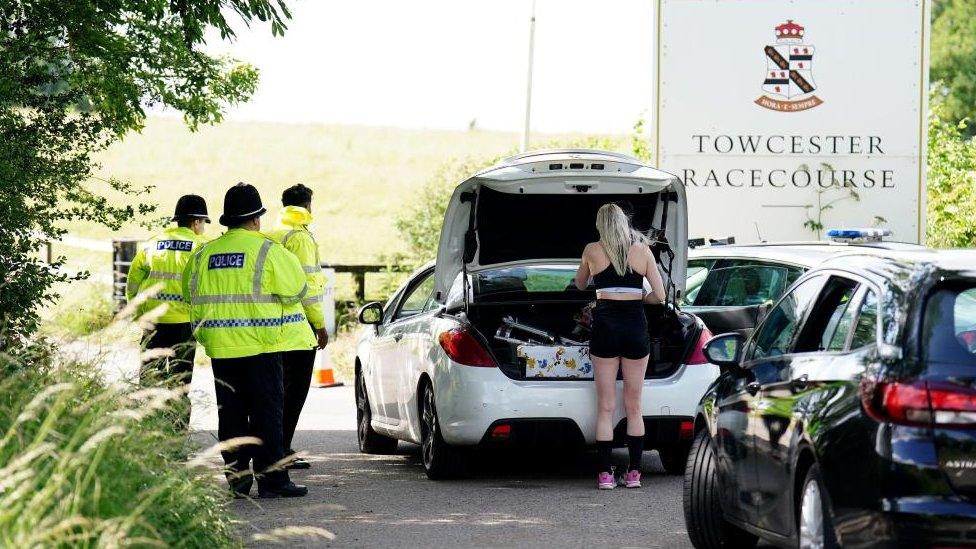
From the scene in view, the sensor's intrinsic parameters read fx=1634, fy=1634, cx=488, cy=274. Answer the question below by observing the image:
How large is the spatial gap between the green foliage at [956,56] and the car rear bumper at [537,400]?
2207 inches

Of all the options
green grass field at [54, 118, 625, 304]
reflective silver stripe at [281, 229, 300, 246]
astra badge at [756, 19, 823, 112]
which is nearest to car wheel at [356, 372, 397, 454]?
reflective silver stripe at [281, 229, 300, 246]

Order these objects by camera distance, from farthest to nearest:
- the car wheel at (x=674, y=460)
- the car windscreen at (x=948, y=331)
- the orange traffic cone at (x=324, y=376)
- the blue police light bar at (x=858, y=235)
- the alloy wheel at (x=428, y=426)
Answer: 1. the orange traffic cone at (x=324, y=376)
2. the blue police light bar at (x=858, y=235)
3. the car wheel at (x=674, y=460)
4. the alloy wheel at (x=428, y=426)
5. the car windscreen at (x=948, y=331)

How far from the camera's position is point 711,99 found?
1533 cm

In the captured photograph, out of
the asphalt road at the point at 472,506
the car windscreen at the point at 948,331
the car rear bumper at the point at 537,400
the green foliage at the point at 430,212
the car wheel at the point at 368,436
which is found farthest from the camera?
the green foliage at the point at 430,212

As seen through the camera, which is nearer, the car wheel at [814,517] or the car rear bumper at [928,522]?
the car rear bumper at [928,522]

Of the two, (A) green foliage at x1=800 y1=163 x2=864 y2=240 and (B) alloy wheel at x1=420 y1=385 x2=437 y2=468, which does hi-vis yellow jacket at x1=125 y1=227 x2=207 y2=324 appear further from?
(A) green foliage at x1=800 y1=163 x2=864 y2=240

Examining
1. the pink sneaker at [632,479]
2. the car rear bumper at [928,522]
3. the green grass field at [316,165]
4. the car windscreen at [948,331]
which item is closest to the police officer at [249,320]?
the pink sneaker at [632,479]

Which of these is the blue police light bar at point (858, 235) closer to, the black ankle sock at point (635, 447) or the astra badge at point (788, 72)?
the black ankle sock at point (635, 447)

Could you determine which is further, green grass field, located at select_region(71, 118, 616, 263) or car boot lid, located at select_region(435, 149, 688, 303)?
green grass field, located at select_region(71, 118, 616, 263)

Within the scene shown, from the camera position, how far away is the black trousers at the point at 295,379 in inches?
445

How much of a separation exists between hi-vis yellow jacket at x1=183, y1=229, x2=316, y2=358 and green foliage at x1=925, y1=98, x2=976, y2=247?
13.0 meters

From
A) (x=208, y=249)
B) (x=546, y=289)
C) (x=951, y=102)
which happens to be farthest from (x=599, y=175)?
(x=951, y=102)

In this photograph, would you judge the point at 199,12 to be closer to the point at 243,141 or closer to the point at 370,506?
the point at 370,506

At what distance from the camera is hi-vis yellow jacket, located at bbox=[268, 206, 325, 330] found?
1094 cm
